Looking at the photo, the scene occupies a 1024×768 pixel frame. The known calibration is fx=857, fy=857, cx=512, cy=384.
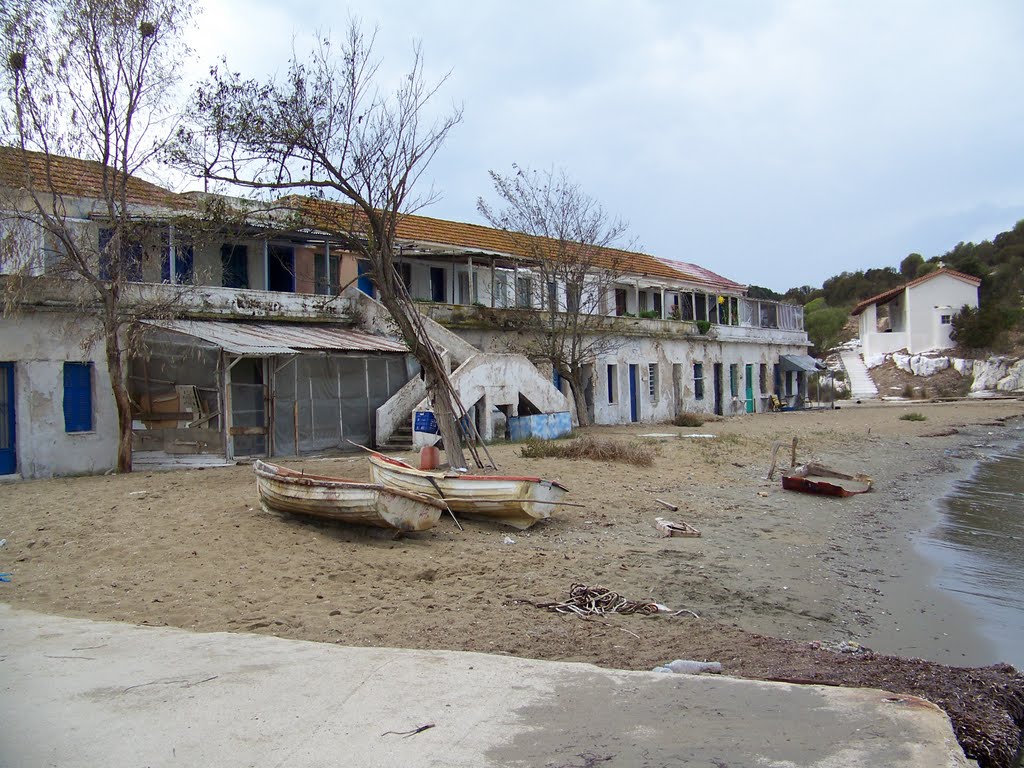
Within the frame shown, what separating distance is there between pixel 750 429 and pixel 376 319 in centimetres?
1348

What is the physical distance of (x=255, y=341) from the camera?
18.2 m

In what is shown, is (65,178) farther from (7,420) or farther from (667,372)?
(667,372)

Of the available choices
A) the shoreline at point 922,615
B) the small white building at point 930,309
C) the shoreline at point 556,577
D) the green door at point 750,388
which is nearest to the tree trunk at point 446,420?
the shoreline at point 556,577

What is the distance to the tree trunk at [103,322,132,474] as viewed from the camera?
16047mm

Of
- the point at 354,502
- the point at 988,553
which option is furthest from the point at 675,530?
the point at 988,553

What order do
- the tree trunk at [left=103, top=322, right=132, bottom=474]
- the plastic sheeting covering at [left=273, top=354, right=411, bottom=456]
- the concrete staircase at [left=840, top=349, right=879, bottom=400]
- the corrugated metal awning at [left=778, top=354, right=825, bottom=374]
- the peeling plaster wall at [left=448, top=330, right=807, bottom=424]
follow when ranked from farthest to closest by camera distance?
the concrete staircase at [left=840, top=349, right=879, bottom=400] → the corrugated metal awning at [left=778, top=354, right=825, bottom=374] → the peeling plaster wall at [left=448, top=330, right=807, bottom=424] → the plastic sheeting covering at [left=273, top=354, right=411, bottom=456] → the tree trunk at [left=103, top=322, right=132, bottom=474]

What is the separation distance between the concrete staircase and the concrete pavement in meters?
51.4

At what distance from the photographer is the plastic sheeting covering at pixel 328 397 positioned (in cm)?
1914

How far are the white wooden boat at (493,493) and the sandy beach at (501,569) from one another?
0.27 meters

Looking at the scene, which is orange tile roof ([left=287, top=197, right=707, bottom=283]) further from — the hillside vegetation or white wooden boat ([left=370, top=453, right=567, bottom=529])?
the hillside vegetation

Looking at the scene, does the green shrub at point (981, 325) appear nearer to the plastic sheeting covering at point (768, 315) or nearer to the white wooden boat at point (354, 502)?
the plastic sheeting covering at point (768, 315)

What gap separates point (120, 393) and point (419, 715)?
13.5 m

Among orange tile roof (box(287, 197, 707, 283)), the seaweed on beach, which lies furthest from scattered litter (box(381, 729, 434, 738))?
orange tile roof (box(287, 197, 707, 283))

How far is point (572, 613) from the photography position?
7871mm
